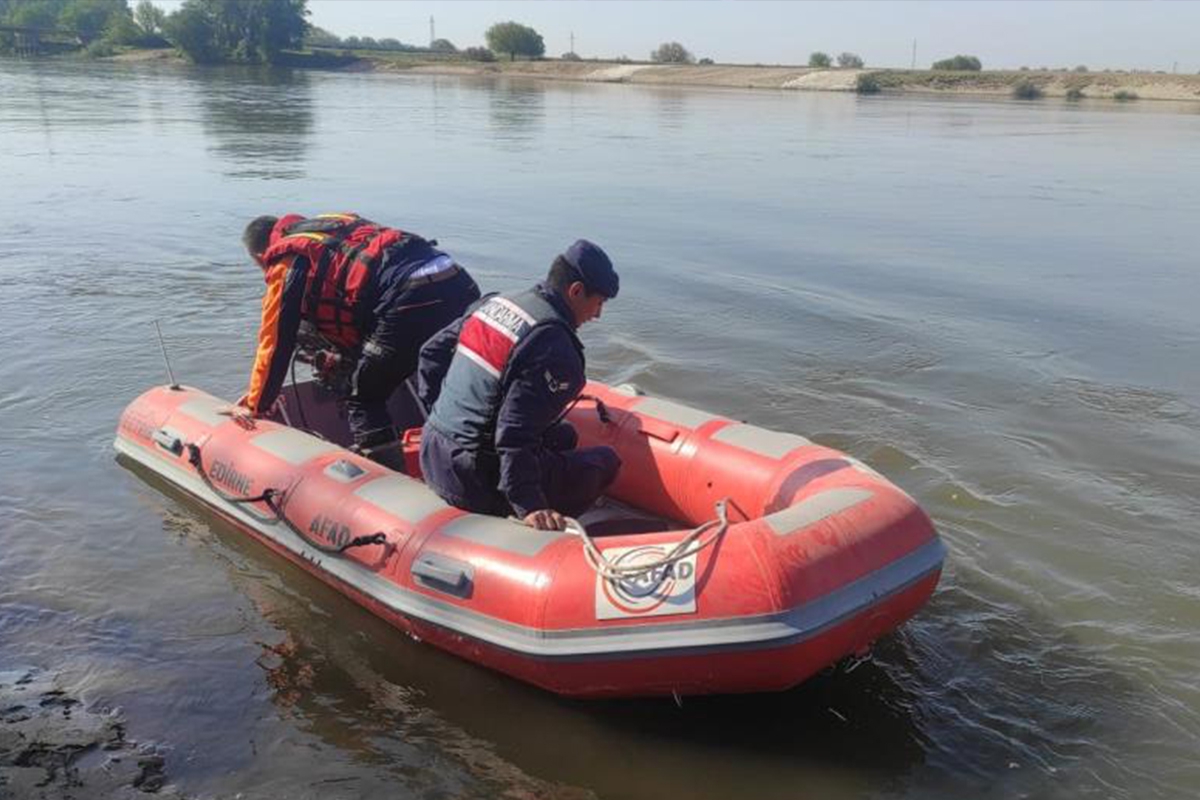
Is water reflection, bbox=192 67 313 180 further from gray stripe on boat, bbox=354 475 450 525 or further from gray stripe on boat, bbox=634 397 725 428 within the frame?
gray stripe on boat, bbox=354 475 450 525

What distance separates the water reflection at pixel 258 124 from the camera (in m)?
17.3

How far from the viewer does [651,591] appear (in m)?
3.32

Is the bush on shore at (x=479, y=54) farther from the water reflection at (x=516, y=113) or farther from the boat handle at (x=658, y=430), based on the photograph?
the boat handle at (x=658, y=430)

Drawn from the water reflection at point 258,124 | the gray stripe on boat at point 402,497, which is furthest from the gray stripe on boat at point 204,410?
the water reflection at point 258,124

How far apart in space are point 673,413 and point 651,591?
1565 mm

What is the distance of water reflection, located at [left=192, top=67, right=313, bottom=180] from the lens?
17312mm

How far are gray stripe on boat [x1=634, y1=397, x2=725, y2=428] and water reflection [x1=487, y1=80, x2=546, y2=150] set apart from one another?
57.9ft

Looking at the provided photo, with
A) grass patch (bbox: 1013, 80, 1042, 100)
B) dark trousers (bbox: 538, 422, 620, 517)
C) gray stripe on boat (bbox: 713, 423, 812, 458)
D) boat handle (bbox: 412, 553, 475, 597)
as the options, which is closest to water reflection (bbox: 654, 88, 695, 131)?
grass patch (bbox: 1013, 80, 1042, 100)

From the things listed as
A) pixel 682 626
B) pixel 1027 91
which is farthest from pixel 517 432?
pixel 1027 91

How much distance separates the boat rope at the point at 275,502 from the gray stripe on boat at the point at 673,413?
146 cm

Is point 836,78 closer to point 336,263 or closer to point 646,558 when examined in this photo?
point 336,263

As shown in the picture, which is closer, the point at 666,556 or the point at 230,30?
the point at 666,556

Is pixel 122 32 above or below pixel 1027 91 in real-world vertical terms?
above

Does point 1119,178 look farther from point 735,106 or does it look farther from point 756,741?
point 735,106
